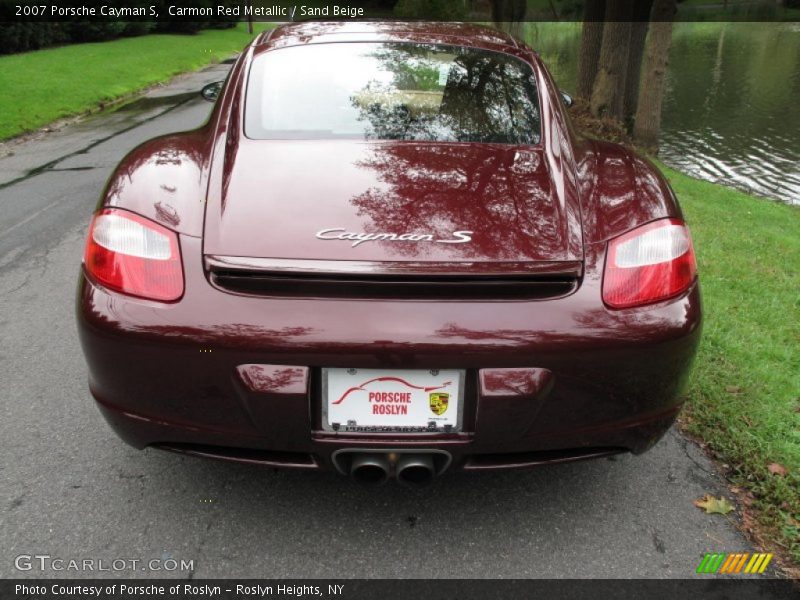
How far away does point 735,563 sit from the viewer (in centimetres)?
216

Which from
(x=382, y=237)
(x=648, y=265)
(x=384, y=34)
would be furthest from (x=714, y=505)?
(x=384, y=34)

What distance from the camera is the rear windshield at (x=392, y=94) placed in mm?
2617

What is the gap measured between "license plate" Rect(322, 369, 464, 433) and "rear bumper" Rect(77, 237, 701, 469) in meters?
0.03

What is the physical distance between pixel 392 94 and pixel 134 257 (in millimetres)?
1309

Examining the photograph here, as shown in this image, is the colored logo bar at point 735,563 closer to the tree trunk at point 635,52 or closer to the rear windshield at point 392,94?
the rear windshield at point 392,94

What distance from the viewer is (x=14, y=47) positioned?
60.7 ft

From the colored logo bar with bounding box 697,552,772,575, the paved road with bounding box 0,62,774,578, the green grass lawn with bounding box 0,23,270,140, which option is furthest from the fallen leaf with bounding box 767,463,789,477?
the green grass lawn with bounding box 0,23,270,140

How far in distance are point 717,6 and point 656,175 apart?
67.4 meters

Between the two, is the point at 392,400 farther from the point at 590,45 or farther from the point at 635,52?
the point at 635,52

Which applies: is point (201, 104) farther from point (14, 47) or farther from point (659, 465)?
point (659, 465)
